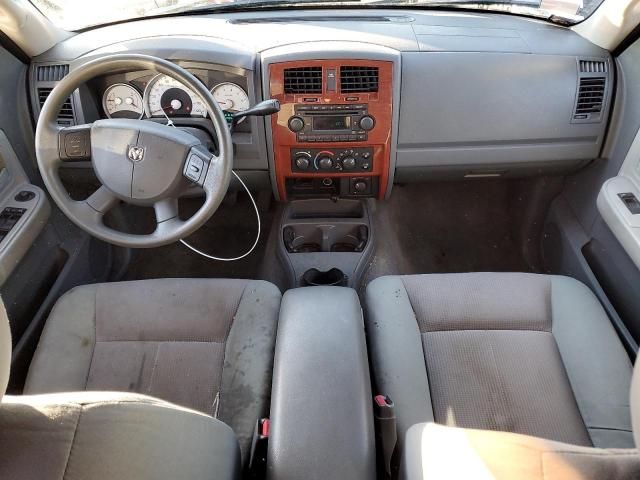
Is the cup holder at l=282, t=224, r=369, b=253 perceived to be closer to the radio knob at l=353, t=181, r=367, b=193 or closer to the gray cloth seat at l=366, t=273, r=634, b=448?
the radio knob at l=353, t=181, r=367, b=193

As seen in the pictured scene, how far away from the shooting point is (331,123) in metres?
1.74

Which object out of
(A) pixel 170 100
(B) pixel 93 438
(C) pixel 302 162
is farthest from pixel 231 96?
(B) pixel 93 438

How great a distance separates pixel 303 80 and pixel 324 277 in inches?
28.4

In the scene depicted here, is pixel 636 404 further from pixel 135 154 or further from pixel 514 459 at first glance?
pixel 135 154

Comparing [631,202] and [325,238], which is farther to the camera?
[325,238]

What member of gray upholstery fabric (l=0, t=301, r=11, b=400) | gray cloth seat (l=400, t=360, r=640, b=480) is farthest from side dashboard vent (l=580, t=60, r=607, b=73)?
gray upholstery fabric (l=0, t=301, r=11, b=400)

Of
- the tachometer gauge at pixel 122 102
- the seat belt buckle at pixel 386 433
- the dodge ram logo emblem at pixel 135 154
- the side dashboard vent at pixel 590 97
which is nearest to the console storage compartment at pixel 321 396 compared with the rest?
the seat belt buckle at pixel 386 433

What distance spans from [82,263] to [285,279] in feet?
2.55

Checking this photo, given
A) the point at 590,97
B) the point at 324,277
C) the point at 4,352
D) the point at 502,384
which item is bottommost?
the point at 324,277

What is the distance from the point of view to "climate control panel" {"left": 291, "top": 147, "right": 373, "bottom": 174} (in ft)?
5.94

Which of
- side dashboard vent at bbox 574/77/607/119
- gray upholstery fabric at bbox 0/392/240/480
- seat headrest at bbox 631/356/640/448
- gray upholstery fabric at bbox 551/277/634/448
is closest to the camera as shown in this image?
gray upholstery fabric at bbox 0/392/240/480

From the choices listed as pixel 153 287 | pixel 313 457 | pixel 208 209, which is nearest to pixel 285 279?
pixel 153 287

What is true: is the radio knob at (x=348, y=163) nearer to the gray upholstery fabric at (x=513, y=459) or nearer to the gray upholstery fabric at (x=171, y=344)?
the gray upholstery fabric at (x=171, y=344)

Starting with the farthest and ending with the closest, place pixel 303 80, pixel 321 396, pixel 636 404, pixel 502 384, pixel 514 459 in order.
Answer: pixel 303 80, pixel 502 384, pixel 321 396, pixel 636 404, pixel 514 459
